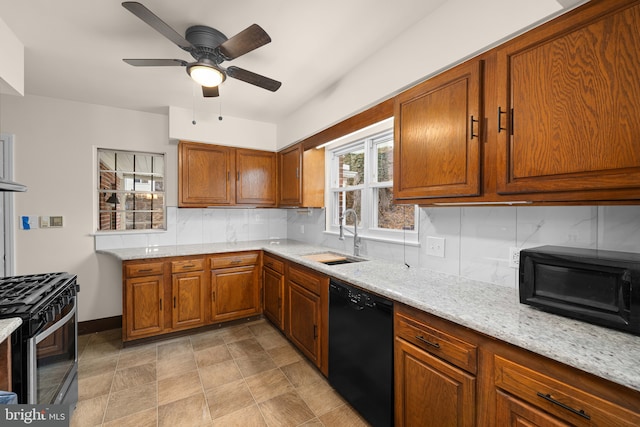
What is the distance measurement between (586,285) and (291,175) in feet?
9.12

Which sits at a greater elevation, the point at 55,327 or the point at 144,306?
the point at 55,327

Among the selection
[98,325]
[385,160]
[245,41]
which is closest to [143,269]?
[98,325]

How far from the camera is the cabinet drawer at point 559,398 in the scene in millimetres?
803

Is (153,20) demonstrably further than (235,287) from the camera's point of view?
No

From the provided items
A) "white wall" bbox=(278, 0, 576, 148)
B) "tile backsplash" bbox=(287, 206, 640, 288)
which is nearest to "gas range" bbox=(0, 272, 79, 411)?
"tile backsplash" bbox=(287, 206, 640, 288)

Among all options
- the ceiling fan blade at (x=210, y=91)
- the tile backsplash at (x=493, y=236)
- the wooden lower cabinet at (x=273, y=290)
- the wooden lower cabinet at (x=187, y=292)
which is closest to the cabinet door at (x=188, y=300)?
the wooden lower cabinet at (x=187, y=292)

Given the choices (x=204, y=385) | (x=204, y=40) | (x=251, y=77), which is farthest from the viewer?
(x=204, y=385)

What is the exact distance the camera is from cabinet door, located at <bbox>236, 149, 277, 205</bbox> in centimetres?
346

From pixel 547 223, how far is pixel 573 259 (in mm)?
403

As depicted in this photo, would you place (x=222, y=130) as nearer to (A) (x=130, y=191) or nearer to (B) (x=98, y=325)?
(A) (x=130, y=191)

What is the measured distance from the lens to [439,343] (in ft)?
4.17

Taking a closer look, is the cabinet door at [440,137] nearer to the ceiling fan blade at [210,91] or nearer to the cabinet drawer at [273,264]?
the ceiling fan blade at [210,91]

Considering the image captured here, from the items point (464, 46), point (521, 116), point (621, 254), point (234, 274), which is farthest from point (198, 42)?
point (621, 254)

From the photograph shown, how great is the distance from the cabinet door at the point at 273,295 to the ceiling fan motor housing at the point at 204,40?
6.31 feet
